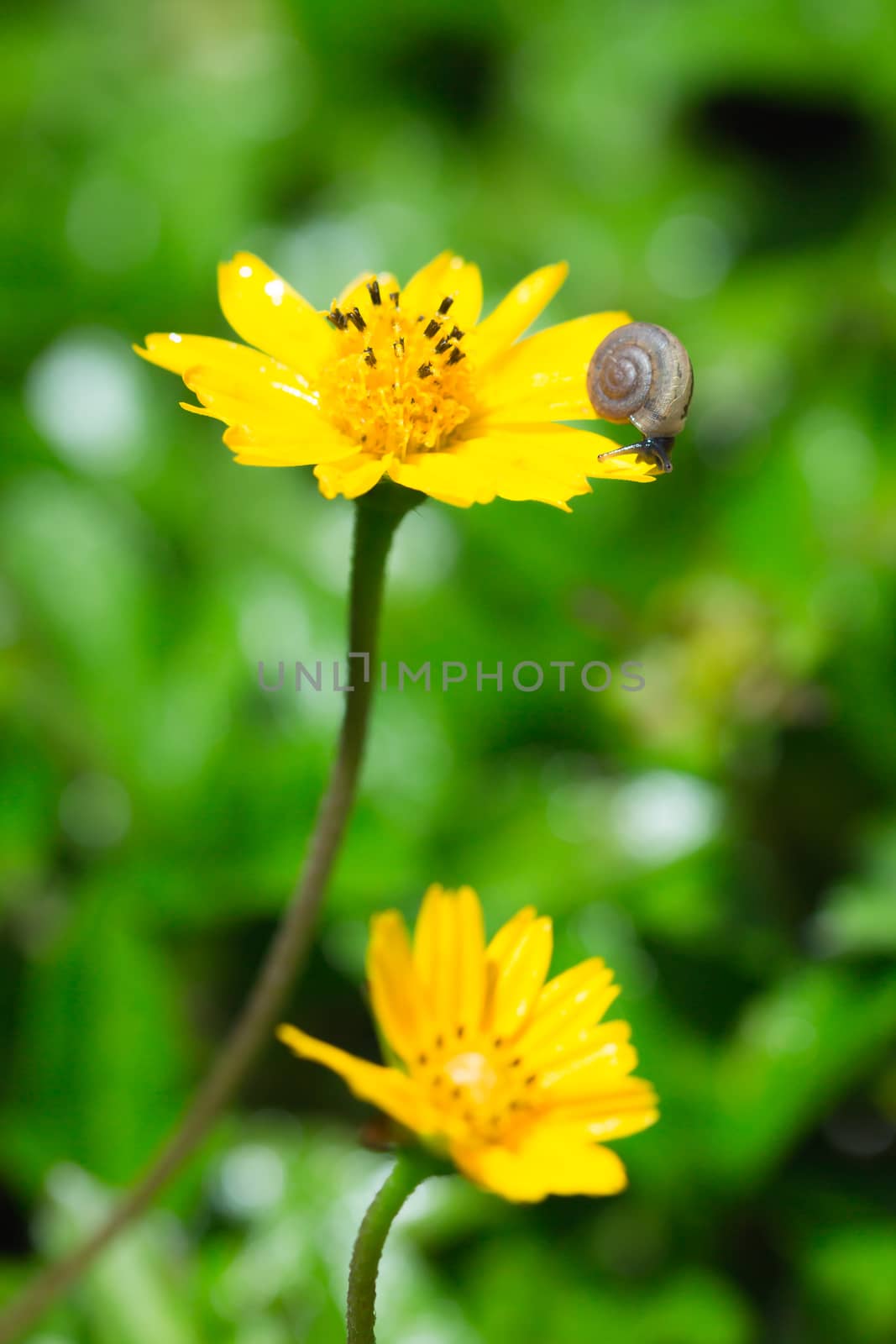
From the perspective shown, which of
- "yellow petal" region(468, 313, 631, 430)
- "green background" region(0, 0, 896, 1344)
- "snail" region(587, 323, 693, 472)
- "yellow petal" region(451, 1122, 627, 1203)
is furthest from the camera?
"green background" region(0, 0, 896, 1344)

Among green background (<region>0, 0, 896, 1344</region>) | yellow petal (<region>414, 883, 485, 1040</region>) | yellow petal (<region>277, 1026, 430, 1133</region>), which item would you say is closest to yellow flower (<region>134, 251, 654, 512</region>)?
yellow petal (<region>414, 883, 485, 1040</region>)

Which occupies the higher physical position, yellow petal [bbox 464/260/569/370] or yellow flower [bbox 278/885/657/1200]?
yellow petal [bbox 464/260/569/370]

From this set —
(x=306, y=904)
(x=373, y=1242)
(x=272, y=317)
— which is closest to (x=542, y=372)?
(x=272, y=317)

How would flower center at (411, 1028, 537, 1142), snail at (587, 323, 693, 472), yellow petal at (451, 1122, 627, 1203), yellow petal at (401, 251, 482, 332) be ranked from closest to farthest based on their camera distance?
yellow petal at (451, 1122, 627, 1203) < flower center at (411, 1028, 537, 1142) < snail at (587, 323, 693, 472) < yellow petal at (401, 251, 482, 332)

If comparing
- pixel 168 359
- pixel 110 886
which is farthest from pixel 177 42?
pixel 168 359

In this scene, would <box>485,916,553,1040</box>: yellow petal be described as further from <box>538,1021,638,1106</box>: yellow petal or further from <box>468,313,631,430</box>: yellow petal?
<box>468,313,631,430</box>: yellow petal

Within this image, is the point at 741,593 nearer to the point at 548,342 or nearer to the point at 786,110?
the point at 548,342

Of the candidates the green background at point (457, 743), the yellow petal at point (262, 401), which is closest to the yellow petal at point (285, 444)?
the yellow petal at point (262, 401)
